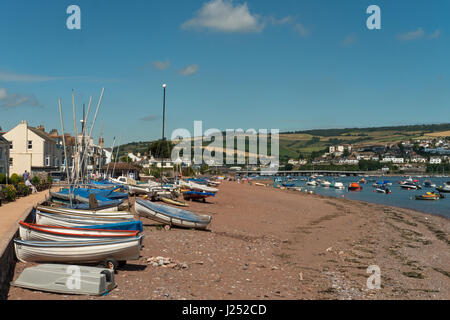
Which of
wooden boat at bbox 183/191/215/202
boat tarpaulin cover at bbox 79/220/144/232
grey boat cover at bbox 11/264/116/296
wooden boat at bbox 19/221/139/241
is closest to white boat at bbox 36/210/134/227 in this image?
boat tarpaulin cover at bbox 79/220/144/232

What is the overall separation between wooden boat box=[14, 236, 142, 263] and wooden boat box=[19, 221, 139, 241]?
460mm

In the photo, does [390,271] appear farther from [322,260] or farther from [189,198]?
[189,198]

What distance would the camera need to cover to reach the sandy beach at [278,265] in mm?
13797

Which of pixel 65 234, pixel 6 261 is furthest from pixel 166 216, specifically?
pixel 6 261

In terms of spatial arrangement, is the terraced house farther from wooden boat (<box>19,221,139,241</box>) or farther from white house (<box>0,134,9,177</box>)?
wooden boat (<box>19,221,139,241</box>)

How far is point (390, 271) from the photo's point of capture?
19.1m

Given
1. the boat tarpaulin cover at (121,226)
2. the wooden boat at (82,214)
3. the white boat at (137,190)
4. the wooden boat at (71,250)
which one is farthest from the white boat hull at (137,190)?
the wooden boat at (71,250)

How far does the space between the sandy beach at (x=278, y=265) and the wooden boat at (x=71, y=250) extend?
0.57 m

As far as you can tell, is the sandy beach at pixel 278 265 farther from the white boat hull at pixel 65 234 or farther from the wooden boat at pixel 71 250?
the white boat hull at pixel 65 234

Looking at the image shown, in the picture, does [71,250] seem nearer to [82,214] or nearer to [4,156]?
[82,214]

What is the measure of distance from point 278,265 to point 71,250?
8.71 m

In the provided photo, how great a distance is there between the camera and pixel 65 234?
47.2 ft
